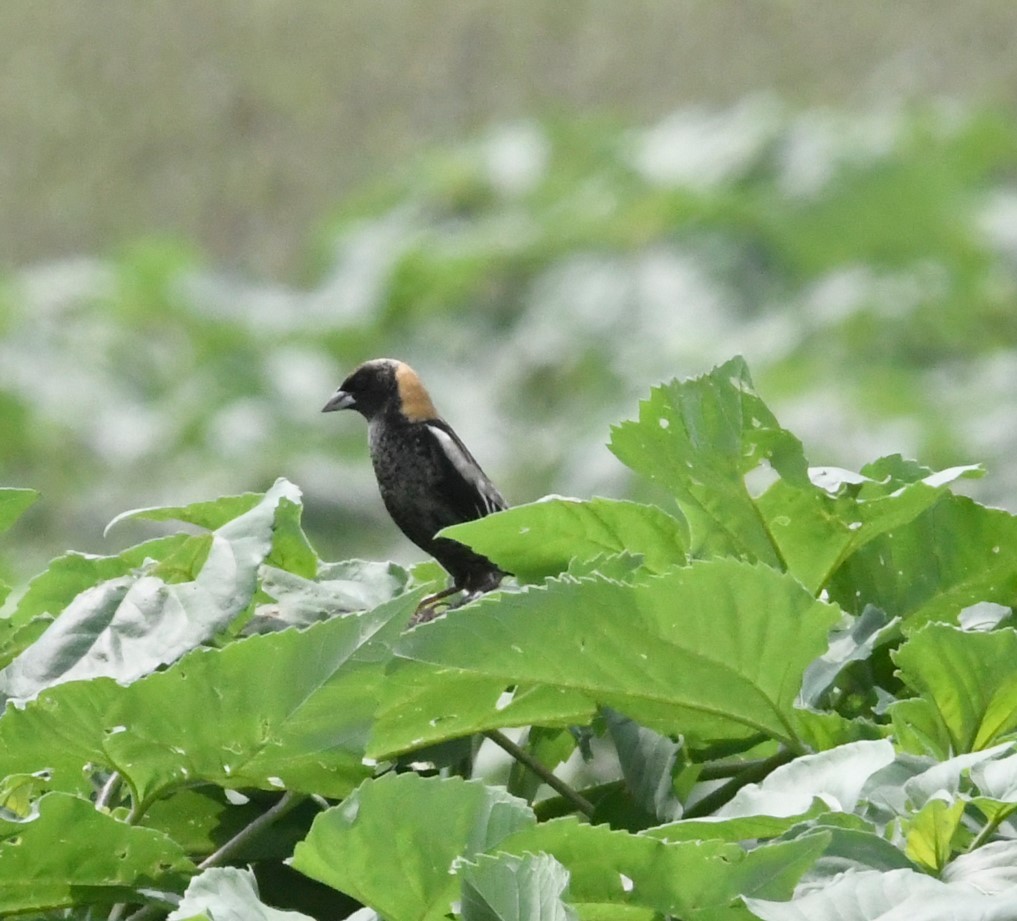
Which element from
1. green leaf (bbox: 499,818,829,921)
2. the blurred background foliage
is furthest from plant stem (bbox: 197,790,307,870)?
the blurred background foliage

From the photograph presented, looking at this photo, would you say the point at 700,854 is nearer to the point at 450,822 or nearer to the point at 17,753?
the point at 450,822

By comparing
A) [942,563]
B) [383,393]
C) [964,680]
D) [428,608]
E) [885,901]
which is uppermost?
[383,393]

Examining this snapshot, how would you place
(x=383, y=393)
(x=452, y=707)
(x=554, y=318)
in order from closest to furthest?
1. (x=452, y=707)
2. (x=383, y=393)
3. (x=554, y=318)

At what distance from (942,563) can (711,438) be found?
17 cm

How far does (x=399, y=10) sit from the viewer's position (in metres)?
11.1

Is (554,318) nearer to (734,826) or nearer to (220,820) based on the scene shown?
(220,820)

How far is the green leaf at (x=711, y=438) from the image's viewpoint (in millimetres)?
1121

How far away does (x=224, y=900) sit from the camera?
855 mm

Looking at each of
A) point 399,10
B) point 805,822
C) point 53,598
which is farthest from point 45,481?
point 805,822

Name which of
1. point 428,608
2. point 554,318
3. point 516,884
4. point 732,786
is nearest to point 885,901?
point 516,884

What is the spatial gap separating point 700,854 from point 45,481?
7.21 metres

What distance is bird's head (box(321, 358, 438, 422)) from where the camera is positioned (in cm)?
247

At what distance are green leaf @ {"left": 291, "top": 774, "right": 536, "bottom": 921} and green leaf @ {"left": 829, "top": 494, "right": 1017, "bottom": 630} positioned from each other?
38cm

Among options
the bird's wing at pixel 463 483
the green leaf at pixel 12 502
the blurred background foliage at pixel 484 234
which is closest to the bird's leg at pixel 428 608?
the green leaf at pixel 12 502
